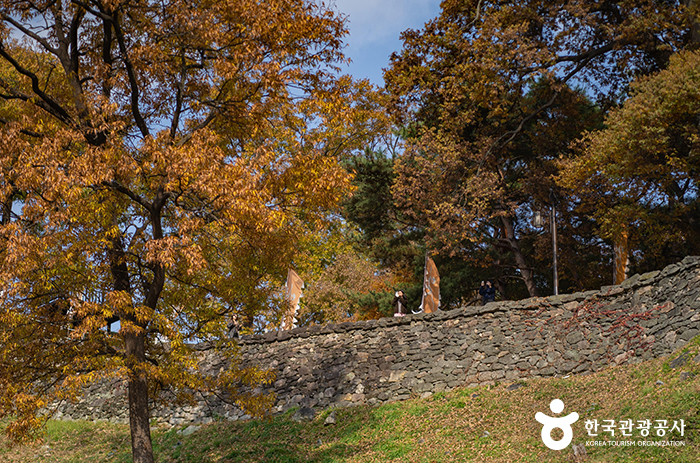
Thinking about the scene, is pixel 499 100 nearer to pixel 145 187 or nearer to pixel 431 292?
pixel 431 292

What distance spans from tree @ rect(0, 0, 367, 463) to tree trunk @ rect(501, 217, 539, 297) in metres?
10.9

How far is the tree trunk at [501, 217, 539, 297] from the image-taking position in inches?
758

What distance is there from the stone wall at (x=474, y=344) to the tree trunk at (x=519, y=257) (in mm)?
5724

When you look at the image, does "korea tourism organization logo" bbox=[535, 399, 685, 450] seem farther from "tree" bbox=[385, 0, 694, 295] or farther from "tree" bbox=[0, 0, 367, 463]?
"tree" bbox=[385, 0, 694, 295]

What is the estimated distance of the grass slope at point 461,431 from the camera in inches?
321

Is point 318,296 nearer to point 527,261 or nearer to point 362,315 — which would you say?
point 362,315

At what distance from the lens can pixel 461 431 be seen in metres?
10.7

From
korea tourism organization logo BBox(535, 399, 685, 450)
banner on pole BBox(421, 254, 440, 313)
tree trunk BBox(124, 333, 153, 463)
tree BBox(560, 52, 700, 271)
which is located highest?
tree BBox(560, 52, 700, 271)

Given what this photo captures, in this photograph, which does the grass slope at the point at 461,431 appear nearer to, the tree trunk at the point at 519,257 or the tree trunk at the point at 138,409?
the tree trunk at the point at 138,409

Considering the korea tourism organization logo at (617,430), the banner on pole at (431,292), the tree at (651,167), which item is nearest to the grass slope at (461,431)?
the korea tourism organization logo at (617,430)

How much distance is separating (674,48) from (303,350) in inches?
515

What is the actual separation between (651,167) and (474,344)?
20.2ft
